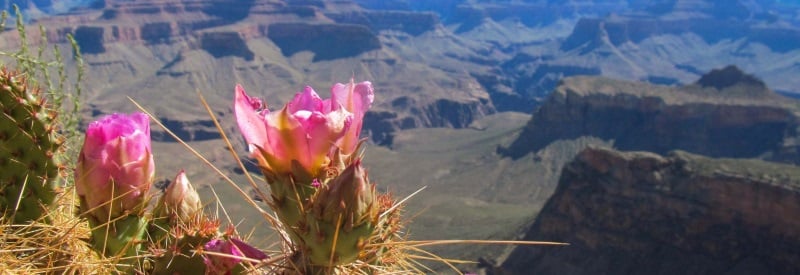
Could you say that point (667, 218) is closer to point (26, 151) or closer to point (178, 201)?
point (178, 201)

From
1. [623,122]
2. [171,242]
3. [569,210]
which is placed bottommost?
[623,122]

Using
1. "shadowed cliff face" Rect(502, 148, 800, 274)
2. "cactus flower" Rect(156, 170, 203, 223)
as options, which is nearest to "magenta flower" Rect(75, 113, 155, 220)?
"cactus flower" Rect(156, 170, 203, 223)

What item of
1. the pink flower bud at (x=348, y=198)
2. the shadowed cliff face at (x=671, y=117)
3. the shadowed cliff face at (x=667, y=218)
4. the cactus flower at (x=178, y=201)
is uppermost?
the pink flower bud at (x=348, y=198)

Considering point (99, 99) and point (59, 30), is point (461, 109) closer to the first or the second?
point (99, 99)

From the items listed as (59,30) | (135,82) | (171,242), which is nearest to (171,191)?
(171,242)

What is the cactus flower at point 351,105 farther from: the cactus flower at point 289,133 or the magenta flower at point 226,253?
the magenta flower at point 226,253

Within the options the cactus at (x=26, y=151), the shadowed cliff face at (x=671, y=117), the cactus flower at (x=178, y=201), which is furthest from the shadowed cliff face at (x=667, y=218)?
the cactus at (x=26, y=151)

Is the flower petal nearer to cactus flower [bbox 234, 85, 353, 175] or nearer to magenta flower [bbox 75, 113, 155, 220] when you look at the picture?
cactus flower [bbox 234, 85, 353, 175]
